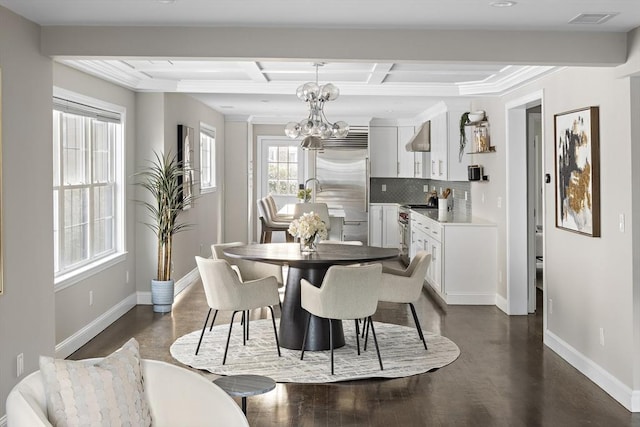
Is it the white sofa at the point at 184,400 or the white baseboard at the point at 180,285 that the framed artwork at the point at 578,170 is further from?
the white baseboard at the point at 180,285

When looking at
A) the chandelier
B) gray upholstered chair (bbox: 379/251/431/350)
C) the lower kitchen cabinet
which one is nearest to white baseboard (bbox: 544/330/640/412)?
gray upholstered chair (bbox: 379/251/431/350)

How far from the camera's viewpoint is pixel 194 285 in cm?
917

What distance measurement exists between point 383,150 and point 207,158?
3.37 metres

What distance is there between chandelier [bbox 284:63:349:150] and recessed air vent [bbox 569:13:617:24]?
8.62 feet

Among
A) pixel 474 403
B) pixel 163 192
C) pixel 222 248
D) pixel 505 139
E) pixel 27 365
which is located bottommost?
pixel 474 403

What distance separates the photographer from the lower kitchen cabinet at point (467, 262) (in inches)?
313

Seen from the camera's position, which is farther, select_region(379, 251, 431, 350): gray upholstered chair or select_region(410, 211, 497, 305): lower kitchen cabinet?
select_region(410, 211, 497, 305): lower kitchen cabinet

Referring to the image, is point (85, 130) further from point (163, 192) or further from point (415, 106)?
point (415, 106)

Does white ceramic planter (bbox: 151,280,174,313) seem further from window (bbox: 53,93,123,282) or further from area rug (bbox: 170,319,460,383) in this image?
area rug (bbox: 170,319,460,383)

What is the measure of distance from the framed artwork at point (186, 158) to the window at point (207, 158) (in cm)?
134

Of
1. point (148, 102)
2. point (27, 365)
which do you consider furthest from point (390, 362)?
point (148, 102)

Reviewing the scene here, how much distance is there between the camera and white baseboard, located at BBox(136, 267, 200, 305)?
784cm

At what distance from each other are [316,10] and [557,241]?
3.08m

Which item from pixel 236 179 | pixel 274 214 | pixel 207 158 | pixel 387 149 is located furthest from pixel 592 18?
pixel 236 179
